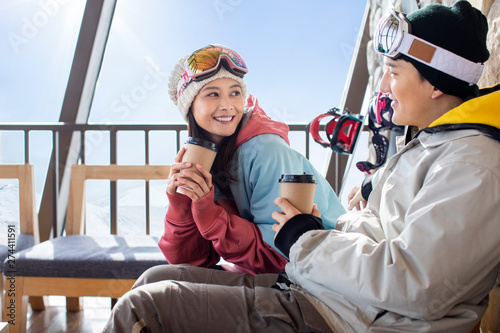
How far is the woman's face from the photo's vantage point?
5.11ft

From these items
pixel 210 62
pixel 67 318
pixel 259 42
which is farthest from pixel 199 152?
pixel 259 42

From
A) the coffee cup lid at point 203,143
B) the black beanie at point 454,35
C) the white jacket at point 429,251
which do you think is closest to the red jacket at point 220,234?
the coffee cup lid at point 203,143

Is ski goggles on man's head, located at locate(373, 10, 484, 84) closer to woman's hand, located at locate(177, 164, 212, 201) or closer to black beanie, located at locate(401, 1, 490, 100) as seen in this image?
black beanie, located at locate(401, 1, 490, 100)

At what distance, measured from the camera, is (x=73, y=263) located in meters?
2.07

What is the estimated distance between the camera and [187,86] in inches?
63.9

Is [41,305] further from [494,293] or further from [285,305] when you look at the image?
[494,293]

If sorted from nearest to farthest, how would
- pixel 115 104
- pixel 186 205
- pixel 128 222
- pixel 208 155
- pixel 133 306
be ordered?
pixel 133 306
pixel 208 155
pixel 186 205
pixel 115 104
pixel 128 222

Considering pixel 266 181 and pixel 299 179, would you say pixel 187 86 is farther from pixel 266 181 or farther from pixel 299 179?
pixel 299 179

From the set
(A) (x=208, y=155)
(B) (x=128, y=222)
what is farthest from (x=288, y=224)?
(B) (x=128, y=222)

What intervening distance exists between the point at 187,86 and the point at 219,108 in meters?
0.17

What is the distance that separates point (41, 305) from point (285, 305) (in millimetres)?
2189

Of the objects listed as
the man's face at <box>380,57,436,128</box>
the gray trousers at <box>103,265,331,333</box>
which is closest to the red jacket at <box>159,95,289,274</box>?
the gray trousers at <box>103,265,331,333</box>

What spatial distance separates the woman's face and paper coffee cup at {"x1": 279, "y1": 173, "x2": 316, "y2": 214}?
0.54m

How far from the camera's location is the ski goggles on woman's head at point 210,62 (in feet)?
5.11
